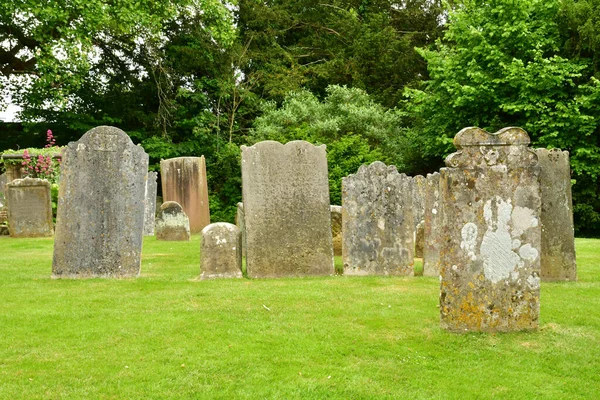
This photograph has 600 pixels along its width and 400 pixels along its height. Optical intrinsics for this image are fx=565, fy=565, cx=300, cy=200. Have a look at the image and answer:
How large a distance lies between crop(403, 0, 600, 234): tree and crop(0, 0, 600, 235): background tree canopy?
0.07 m

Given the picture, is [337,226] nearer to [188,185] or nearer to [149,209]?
[149,209]

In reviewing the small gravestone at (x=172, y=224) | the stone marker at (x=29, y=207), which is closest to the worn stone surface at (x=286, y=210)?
the small gravestone at (x=172, y=224)

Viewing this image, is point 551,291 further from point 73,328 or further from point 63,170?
point 63,170

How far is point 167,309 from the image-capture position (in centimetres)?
659

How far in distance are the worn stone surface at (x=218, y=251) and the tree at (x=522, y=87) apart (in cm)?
1415

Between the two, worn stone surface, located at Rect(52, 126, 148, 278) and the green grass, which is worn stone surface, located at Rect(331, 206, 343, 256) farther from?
worn stone surface, located at Rect(52, 126, 148, 278)

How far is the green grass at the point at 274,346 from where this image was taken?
429cm

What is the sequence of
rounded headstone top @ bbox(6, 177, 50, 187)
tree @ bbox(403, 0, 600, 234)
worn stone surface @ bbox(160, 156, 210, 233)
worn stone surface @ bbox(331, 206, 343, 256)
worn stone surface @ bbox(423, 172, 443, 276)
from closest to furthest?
worn stone surface @ bbox(423, 172, 443, 276) → worn stone surface @ bbox(331, 206, 343, 256) → rounded headstone top @ bbox(6, 177, 50, 187) → worn stone surface @ bbox(160, 156, 210, 233) → tree @ bbox(403, 0, 600, 234)

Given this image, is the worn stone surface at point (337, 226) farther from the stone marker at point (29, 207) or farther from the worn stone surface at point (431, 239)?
the stone marker at point (29, 207)

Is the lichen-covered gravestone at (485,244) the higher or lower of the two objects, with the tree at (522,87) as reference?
lower

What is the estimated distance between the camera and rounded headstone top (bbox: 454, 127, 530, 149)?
568 centimetres

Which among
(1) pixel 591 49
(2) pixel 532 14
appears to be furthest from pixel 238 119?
(1) pixel 591 49

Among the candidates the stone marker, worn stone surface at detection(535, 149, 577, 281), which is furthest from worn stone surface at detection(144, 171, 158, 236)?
worn stone surface at detection(535, 149, 577, 281)

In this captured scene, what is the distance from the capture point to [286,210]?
914cm
